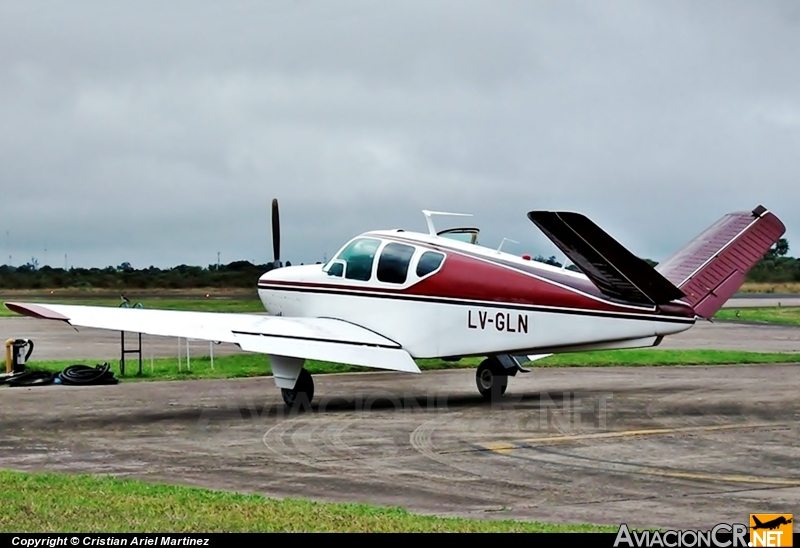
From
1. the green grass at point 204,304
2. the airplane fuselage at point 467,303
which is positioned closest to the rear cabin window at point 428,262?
the airplane fuselage at point 467,303

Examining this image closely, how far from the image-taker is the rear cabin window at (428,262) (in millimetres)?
17719

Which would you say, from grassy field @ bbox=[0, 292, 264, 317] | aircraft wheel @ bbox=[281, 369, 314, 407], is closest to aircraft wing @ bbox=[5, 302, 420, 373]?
aircraft wheel @ bbox=[281, 369, 314, 407]

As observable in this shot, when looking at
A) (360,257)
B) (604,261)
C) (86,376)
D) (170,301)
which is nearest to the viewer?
(604,261)

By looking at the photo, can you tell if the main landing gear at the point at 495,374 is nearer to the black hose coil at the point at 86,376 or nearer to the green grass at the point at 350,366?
the green grass at the point at 350,366

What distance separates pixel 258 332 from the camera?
17328 mm

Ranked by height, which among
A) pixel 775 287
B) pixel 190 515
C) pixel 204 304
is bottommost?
pixel 190 515

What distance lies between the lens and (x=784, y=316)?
51.0m

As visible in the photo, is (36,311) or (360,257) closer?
(36,311)

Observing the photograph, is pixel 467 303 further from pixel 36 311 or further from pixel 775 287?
pixel 775 287

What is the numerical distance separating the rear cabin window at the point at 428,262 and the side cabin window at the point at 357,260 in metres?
0.92

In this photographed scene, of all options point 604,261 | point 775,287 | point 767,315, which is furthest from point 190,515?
point 775,287

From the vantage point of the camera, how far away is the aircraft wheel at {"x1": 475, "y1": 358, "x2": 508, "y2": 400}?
1941 centimetres

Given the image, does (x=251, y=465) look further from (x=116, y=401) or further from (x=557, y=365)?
(x=557, y=365)

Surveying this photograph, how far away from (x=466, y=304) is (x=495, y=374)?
2.41 meters
